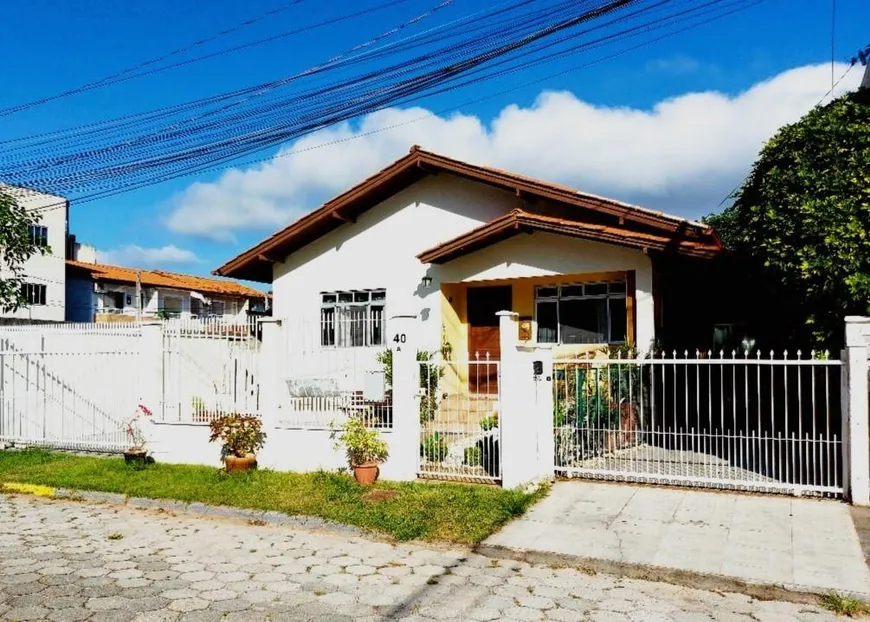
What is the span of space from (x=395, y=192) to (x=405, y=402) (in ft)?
22.6

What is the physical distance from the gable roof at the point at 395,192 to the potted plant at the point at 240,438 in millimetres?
5967

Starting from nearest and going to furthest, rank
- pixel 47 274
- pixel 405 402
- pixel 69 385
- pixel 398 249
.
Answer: pixel 405 402 < pixel 69 385 < pixel 398 249 < pixel 47 274

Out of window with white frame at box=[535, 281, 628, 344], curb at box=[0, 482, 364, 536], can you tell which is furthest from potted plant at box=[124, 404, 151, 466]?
window with white frame at box=[535, 281, 628, 344]

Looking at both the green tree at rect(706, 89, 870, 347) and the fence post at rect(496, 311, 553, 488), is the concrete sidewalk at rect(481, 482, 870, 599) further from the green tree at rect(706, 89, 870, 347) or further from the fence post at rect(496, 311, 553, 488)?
the green tree at rect(706, 89, 870, 347)

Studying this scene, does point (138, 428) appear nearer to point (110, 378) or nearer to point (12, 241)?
point (110, 378)

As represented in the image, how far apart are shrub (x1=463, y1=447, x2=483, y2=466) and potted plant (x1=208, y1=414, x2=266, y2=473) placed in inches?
108

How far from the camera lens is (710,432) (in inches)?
323

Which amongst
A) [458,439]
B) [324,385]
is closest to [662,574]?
[458,439]

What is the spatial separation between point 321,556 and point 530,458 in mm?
2971

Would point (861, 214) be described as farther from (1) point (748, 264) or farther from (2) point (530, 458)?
(2) point (530, 458)

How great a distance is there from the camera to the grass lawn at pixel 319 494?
6562mm

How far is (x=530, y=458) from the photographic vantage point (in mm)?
7949

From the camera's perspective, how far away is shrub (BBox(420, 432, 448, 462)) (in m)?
8.55

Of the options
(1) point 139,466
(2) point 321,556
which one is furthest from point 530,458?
(1) point 139,466
